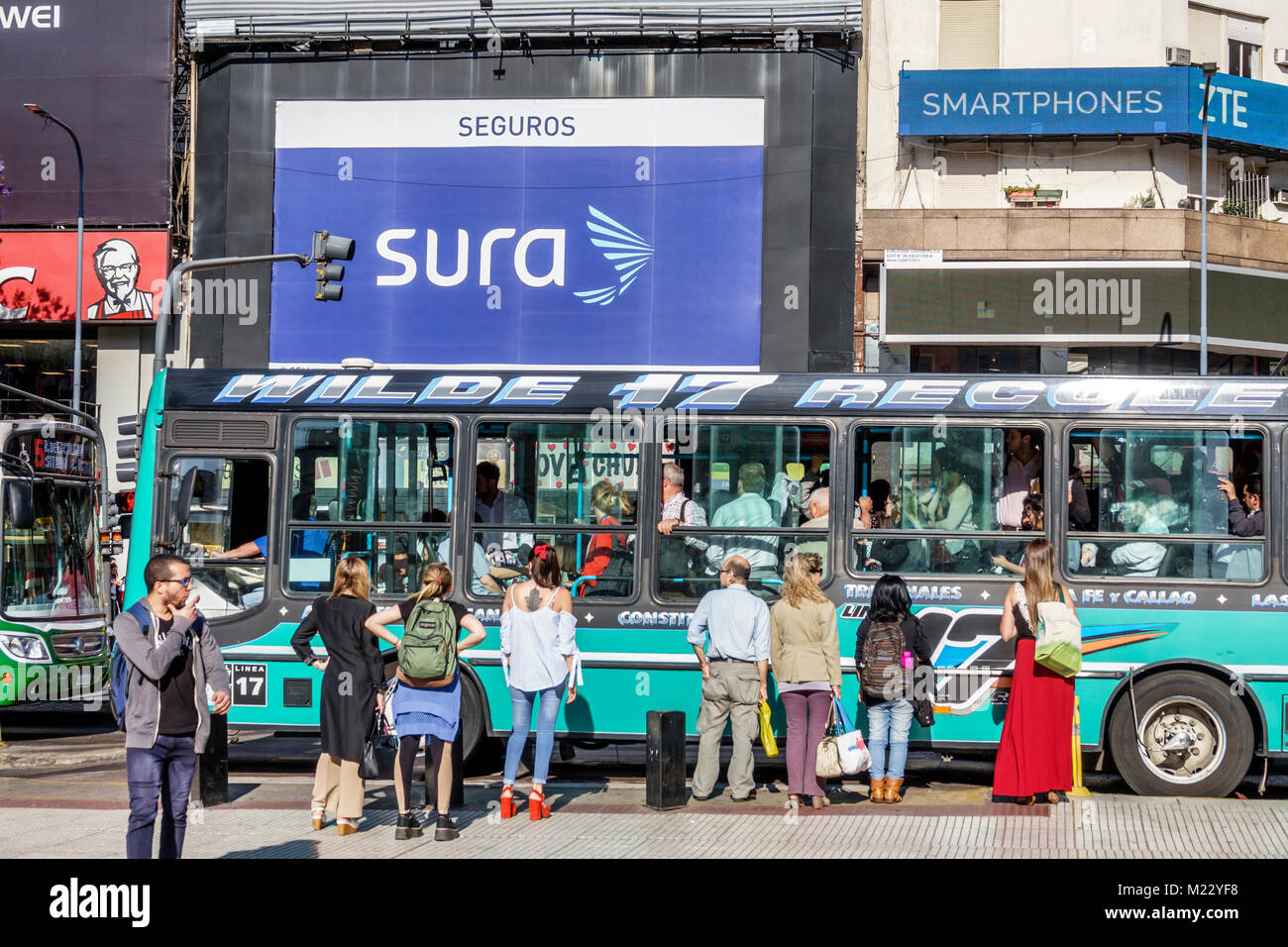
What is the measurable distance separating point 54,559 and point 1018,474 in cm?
1046

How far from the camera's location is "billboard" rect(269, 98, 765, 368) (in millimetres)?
26922

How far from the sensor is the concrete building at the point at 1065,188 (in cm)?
2644

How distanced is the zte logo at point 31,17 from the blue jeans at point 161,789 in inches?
1037

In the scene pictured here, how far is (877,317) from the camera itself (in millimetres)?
27141

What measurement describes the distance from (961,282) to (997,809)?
1779 centimetres

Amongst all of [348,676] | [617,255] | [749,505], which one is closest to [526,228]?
[617,255]

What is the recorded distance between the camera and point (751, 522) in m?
11.4

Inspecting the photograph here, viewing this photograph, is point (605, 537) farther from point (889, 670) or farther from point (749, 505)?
point (889, 670)

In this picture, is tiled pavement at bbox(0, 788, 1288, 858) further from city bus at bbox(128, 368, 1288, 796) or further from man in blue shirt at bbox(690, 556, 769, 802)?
city bus at bbox(128, 368, 1288, 796)

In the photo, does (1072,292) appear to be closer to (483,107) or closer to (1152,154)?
(1152,154)

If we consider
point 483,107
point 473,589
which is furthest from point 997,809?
point 483,107

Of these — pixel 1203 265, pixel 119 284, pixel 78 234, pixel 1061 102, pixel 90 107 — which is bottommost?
pixel 119 284

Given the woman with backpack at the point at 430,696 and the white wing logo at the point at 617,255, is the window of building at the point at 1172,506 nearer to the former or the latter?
the woman with backpack at the point at 430,696
